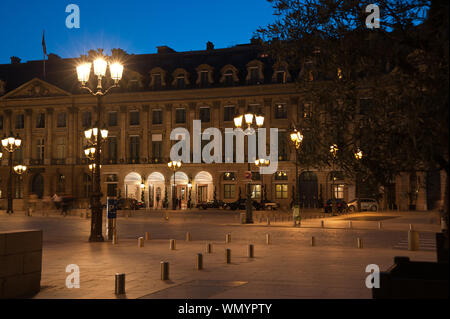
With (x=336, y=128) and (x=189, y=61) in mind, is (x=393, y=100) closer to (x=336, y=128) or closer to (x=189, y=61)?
(x=336, y=128)

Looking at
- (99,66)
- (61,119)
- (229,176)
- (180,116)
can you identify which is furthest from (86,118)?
(99,66)

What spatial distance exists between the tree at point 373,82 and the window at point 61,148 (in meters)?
58.3

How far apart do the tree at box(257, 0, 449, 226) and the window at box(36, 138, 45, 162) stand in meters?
59.8

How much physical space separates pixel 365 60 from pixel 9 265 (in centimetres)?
612

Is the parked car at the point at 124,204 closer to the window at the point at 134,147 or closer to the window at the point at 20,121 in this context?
the window at the point at 134,147

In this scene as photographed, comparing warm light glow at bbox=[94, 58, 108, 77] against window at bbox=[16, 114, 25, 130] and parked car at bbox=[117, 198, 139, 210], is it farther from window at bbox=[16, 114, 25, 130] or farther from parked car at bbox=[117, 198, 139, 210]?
window at bbox=[16, 114, 25, 130]

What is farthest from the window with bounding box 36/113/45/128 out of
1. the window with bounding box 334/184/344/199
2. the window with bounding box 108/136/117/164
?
the window with bounding box 334/184/344/199

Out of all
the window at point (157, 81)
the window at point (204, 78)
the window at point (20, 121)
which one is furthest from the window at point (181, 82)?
the window at point (20, 121)

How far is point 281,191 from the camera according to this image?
184 feet

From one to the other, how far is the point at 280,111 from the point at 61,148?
26196 mm

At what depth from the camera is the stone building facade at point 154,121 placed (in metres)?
56.5

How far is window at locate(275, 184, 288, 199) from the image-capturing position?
56.0 m

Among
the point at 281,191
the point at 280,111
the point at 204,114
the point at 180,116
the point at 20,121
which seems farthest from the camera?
the point at 20,121

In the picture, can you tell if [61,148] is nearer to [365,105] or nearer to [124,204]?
[124,204]
